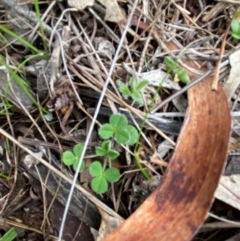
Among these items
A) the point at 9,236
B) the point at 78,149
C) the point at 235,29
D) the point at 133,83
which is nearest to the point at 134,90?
the point at 133,83

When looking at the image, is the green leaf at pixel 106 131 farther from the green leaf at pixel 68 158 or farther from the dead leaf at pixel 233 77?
the dead leaf at pixel 233 77

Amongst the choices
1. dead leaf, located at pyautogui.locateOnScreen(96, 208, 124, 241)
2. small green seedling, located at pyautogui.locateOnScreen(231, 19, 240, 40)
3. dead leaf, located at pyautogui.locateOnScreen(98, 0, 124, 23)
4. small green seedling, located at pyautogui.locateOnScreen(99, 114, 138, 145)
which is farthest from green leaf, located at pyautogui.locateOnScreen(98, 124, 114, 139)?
small green seedling, located at pyautogui.locateOnScreen(231, 19, 240, 40)

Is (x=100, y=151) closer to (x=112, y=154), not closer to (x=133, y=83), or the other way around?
(x=112, y=154)

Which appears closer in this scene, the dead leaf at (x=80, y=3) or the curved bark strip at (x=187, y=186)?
the curved bark strip at (x=187, y=186)

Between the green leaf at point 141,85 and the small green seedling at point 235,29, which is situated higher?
the small green seedling at point 235,29

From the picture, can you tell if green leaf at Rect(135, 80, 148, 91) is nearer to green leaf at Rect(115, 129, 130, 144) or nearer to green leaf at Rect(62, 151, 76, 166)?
green leaf at Rect(115, 129, 130, 144)

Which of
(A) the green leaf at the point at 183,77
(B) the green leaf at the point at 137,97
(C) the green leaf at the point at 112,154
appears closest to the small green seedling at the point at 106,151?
(C) the green leaf at the point at 112,154

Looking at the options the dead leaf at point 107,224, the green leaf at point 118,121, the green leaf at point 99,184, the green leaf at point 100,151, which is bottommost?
the dead leaf at point 107,224
